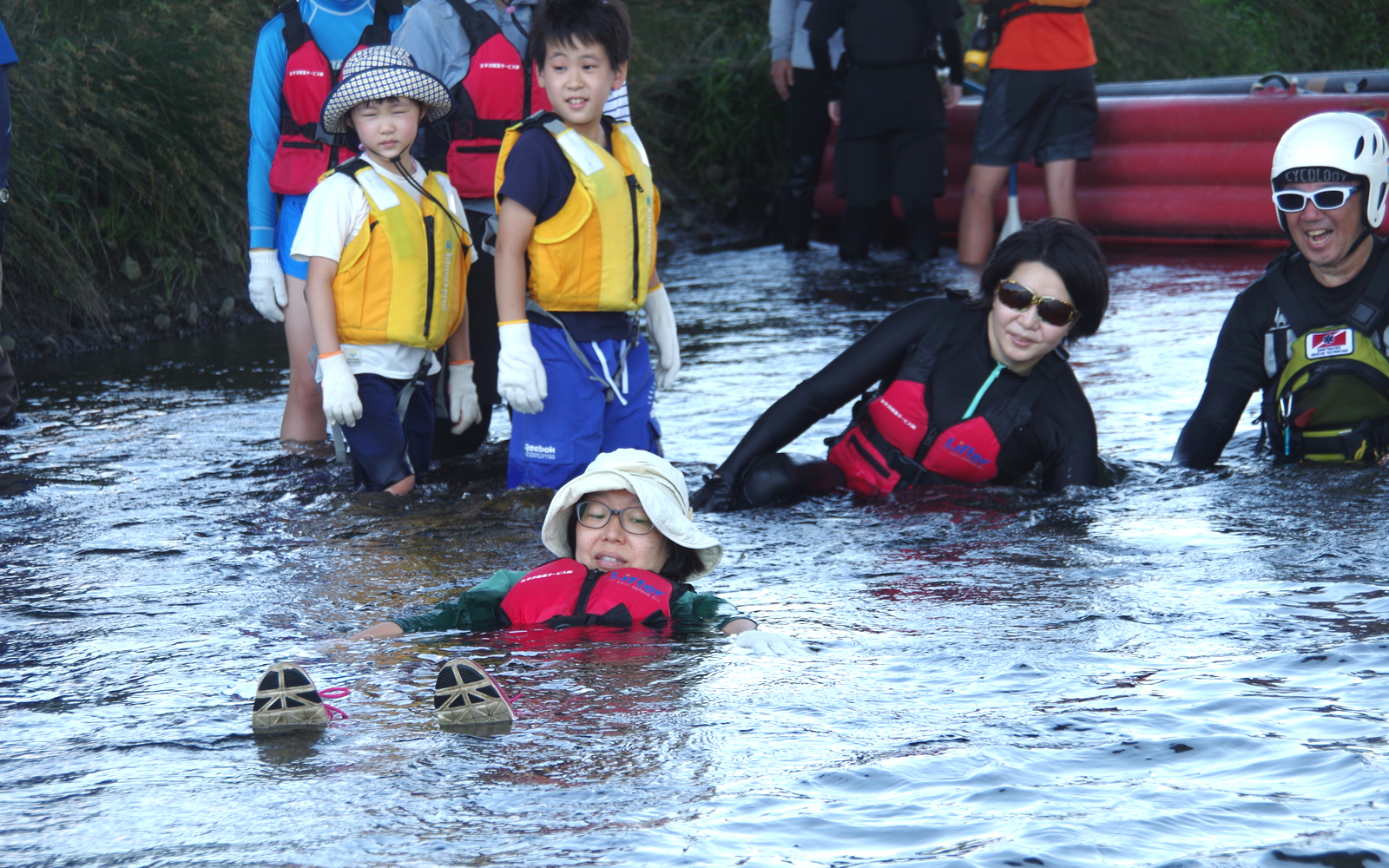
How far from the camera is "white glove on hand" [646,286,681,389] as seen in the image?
598 cm

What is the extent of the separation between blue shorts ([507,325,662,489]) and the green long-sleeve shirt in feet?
4.31

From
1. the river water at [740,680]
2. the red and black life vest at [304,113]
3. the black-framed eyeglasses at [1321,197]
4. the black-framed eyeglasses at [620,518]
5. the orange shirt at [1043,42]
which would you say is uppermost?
the orange shirt at [1043,42]

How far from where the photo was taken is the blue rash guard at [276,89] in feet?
20.2

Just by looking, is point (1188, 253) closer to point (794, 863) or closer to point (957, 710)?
point (957, 710)

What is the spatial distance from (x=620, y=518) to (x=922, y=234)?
8527 millimetres

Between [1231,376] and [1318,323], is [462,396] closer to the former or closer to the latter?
[1231,376]

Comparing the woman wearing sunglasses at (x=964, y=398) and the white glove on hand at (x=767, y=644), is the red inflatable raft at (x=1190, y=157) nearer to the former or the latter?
the woman wearing sunglasses at (x=964, y=398)

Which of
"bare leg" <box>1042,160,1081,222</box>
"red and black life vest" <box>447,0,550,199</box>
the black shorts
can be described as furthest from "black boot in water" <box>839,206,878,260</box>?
"red and black life vest" <box>447,0,550,199</box>

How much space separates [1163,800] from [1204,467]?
3187mm

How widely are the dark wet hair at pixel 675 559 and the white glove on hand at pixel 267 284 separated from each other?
227 cm

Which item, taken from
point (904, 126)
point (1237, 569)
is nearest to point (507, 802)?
point (1237, 569)

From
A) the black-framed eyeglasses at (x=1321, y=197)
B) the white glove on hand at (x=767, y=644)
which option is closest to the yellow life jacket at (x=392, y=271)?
the white glove on hand at (x=767, y=644)

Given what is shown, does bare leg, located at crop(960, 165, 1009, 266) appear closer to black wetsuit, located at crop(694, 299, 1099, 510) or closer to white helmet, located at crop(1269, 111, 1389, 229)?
white helmet, located at crop(1269, 111, 1389, 229)

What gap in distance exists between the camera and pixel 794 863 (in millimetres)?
2734
